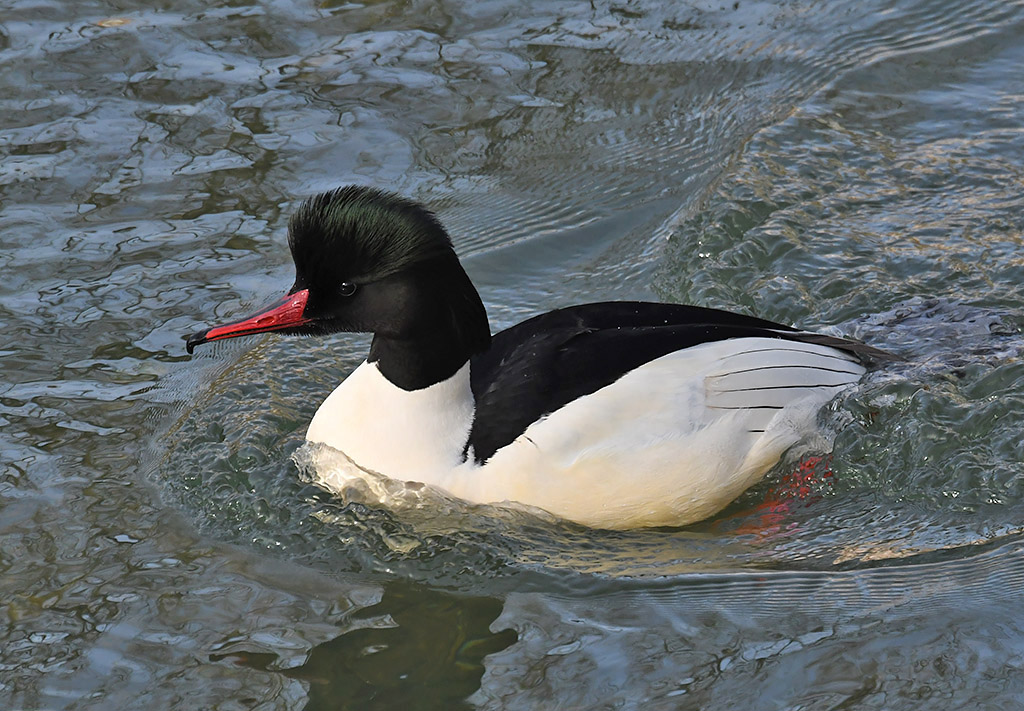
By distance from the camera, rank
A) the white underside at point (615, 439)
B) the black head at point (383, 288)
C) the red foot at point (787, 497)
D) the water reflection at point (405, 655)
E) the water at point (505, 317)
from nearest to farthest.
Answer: the water reflection at point (405, 655), the water at point (505, 317), the black head at point (383, 288), the white underside at point (615, 439), the red foot at point (787, 497)

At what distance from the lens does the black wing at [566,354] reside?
191 inches

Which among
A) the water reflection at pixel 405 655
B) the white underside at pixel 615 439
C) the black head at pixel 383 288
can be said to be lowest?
the water reflection at pixel 405 655

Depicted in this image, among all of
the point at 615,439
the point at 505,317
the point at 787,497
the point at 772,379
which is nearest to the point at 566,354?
the point at 615,439

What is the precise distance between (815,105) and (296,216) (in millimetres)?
4413

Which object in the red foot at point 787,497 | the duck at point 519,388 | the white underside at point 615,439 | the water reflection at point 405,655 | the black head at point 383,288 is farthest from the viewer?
the red foot at point 787,497

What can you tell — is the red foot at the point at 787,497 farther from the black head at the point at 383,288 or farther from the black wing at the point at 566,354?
the black head at the point at 383,288

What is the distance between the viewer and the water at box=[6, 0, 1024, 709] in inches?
169

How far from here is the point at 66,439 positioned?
17.9ft

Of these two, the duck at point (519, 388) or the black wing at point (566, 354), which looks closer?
the duck at point (519, 388)

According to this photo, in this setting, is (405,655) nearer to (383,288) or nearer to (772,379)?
(383,288)

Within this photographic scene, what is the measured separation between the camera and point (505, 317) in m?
6.45

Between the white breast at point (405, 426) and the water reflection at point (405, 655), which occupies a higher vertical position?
the white breast at point (405, 426)

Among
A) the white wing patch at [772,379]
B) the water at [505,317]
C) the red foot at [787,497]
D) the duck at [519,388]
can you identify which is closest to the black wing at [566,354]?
the duck at [519,388]

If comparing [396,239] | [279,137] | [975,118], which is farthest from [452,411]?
[975,118]
